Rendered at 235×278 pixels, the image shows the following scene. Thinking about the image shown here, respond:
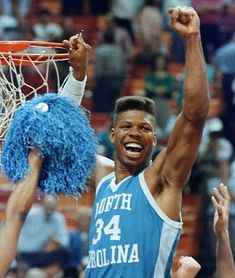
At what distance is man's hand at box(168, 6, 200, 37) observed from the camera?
4.68 meters

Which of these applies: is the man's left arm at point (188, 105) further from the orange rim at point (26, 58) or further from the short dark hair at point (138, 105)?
the orange rim at point (26, 58)

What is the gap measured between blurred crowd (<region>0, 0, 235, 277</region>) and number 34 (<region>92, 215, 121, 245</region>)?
5.07 meters

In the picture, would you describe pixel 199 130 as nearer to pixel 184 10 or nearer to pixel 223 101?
pixel 184 10

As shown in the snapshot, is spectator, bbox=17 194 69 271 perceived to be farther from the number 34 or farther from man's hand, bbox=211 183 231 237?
the number 34

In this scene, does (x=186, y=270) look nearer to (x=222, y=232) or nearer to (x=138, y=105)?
(x=222, y=232)

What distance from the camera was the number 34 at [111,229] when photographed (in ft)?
16.5

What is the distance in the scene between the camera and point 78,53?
5555mm

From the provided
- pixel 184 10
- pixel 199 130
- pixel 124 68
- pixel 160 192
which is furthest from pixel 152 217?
pixel 124 68

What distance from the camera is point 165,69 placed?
38.6ft

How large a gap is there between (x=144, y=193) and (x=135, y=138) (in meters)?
0.25

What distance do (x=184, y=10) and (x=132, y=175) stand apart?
0.89 metres

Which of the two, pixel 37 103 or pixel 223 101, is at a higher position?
pixel 223 101

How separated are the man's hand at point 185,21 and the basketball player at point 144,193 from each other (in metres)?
0.11

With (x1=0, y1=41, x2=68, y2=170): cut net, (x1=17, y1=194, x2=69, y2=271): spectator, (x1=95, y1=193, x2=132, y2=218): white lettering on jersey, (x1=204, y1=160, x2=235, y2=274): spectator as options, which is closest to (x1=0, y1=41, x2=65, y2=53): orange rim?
(x1=0, y1=41, x2=68, y2=170): cut net
